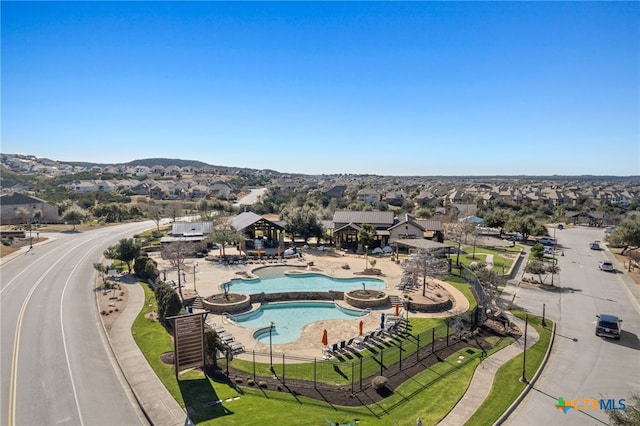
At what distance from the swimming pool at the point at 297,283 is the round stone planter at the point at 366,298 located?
254 cm

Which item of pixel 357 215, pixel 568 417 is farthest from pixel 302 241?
pixel 568 417

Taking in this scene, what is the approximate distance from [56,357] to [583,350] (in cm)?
2846

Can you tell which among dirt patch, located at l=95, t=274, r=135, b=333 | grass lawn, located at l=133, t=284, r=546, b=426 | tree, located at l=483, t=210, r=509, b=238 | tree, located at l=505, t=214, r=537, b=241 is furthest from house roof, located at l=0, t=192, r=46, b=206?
tree, located at l=505, t=214, r=537, b=241

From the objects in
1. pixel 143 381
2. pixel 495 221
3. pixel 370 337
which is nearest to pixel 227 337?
pixel 143 381

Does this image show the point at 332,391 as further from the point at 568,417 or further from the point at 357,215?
the point at 357,215

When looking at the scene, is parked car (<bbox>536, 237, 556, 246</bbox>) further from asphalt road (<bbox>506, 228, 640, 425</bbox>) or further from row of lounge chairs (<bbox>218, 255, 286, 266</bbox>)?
row of lounge chairs (<bbox>218, 255, 286, 266</bbox>)

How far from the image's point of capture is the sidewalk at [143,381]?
15.1 meters

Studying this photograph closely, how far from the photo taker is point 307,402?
54.4 feet

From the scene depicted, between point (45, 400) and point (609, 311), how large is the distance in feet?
115

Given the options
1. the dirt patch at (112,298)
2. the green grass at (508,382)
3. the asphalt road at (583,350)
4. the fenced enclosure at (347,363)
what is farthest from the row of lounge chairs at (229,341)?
the asphalt road at (583,350)

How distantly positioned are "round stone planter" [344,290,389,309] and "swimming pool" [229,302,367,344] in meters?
0.89

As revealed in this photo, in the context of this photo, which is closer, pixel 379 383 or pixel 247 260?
pixel 379 383

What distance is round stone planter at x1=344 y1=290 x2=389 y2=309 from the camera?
29016 mm

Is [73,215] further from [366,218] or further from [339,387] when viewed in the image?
[339,387]
